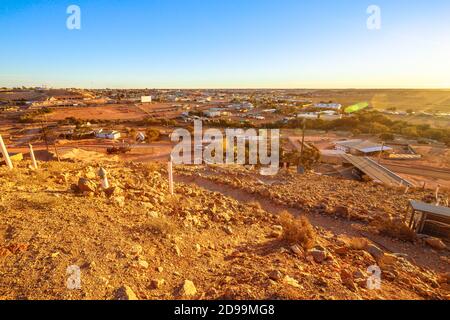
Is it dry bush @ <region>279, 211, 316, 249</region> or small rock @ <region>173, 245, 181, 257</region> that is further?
dry bush @ <region>279, 211, 316, 249</region>

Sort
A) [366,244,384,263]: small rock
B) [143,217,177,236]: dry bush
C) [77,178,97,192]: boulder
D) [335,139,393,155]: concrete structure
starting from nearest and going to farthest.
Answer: [143,217,177,236]: dry bush
[366,244,384,263]: small rock
[77,178,97,192]: boulder
[335,139,393,155]: concrete structure

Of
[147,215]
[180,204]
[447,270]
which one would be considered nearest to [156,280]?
[147,215]

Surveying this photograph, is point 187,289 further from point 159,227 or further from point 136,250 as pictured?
point 159,227

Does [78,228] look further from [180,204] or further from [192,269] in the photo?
[180,204]

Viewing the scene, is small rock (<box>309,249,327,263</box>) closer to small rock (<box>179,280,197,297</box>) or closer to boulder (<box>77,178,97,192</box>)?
small rock (<box>179,280,197,297</box>)

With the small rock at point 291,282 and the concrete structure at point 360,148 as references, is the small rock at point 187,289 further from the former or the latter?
the concrete structure at point 360,148

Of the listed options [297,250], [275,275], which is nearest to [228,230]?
[297,250]

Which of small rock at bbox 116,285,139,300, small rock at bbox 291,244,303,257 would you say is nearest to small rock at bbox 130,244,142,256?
small rock at bbox 116,285,139,300

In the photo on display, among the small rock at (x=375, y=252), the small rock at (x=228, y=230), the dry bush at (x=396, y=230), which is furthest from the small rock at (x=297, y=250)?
the dry bush at (x=396, y=230)
